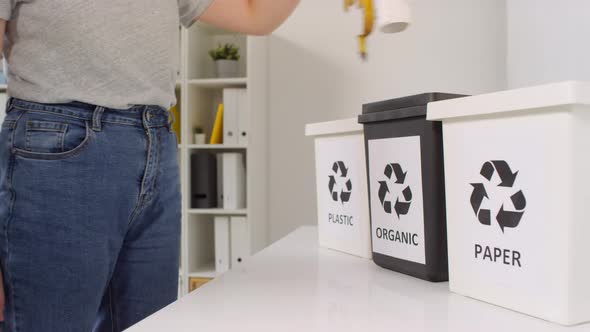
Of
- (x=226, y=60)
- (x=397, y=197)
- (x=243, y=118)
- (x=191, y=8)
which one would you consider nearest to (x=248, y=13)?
(x=191, y=8)

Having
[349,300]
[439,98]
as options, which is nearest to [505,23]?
[439,98]

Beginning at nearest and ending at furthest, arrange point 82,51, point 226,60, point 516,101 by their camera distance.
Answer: point 516,101, point 82,51, point 226,60

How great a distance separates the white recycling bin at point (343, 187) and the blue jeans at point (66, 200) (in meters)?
0.32

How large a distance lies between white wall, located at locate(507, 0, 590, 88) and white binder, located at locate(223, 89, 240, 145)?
4.24ft

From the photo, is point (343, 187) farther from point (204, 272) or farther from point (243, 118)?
point (204, 272)

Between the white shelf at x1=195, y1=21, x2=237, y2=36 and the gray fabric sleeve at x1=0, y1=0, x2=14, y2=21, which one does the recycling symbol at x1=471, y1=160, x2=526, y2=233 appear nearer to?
the gray fabric sleeve at x1=0, y1=0, x2=14, y2=21

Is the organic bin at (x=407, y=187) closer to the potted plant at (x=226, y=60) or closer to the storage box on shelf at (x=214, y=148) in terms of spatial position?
the storage box on shelf at (x=214, y=148)

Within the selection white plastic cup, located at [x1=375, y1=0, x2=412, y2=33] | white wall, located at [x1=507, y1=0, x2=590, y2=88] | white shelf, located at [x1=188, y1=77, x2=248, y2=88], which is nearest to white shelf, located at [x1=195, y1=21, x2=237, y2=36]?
white shelf, located at [x1=188, y1=77, x2=248, y2=88]

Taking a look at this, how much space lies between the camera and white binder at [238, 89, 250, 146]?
2566mm

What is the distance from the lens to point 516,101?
549mm

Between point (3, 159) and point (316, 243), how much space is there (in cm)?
59

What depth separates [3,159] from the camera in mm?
832

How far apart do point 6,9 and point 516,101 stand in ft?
2.44

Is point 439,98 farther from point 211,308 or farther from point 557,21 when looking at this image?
point 557,21
